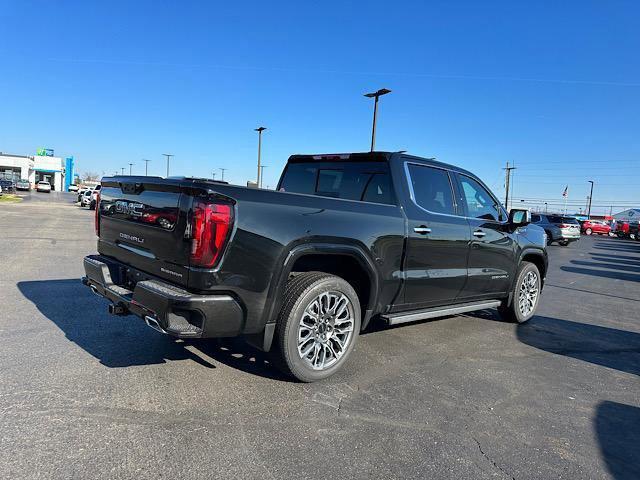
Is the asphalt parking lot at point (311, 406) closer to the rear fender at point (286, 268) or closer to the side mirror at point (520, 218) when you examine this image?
the rear fender at point (286, 268)

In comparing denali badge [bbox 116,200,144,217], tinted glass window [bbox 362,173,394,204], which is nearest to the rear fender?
tinted glass window [bbox 362,173,394,204]

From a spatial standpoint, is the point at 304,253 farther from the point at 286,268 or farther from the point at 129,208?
the point at 129,208

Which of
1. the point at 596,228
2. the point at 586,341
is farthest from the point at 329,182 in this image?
the point at 596,228

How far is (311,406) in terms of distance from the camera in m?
3.41

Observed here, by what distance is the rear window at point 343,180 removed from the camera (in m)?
4.58

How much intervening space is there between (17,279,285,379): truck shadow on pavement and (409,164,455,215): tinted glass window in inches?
87.8

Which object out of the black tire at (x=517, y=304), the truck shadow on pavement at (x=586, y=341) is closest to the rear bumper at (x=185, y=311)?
the truck shadow on pavement at (x=586, y=341)

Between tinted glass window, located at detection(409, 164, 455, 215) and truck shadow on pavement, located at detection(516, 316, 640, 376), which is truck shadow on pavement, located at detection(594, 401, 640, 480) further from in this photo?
tinted glass window, located at detection(409, 164, 455, 215)

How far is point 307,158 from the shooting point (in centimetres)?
539

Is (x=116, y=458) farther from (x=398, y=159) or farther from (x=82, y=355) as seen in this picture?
(x=398, y=159)

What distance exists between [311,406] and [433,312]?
196 centimetres

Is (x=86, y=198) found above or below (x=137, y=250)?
below

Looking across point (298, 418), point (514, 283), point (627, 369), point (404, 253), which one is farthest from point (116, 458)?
point (514, 283)

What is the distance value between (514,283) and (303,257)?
11.9ft
